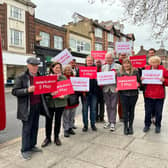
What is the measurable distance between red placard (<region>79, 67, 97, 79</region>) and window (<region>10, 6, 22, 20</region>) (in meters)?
19.5

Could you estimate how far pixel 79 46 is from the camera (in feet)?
101

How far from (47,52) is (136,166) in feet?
74.9

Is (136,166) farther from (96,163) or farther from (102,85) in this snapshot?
(102,85)

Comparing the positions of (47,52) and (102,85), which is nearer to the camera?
(102,85)

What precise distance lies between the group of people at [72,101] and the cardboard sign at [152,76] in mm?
88

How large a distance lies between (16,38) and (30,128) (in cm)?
1992

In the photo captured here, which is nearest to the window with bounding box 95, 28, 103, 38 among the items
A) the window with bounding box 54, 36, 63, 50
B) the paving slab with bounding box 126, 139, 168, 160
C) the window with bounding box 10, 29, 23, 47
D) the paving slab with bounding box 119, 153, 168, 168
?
the window with bounding box 54, 36, 63, 50

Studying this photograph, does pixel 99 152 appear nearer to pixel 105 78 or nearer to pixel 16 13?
pixel 105 78

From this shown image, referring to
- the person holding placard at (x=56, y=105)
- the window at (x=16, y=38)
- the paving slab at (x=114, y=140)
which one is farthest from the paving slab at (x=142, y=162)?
the window at (x=16, y=38)

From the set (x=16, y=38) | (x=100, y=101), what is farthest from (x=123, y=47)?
(x=16, y=38)

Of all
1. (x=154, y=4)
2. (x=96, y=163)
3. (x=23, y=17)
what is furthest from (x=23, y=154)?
(x=23, y=17)

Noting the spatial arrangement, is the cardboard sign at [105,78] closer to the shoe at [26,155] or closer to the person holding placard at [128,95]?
the person holding placard at [128,95]

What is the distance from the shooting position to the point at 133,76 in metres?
4.25

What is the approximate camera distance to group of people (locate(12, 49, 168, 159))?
10.3 ft
